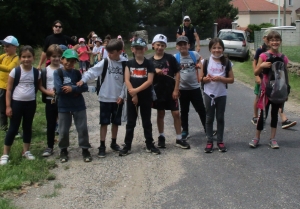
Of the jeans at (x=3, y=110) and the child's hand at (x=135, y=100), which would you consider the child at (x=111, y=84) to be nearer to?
the child's hand at (x=135, y=100)

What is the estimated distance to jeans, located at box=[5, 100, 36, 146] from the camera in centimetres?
642

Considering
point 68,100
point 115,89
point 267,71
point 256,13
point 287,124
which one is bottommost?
point 287,124

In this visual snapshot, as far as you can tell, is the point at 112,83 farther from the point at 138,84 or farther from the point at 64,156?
the point at 64,156

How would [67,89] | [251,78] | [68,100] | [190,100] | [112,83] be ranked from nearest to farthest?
[67,89] → [68,100] → [112,83] → [190,100] → [251,78]

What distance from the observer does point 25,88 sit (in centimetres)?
645

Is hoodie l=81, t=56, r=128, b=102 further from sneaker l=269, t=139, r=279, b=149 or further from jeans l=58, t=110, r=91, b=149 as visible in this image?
sneaker l=269, t=139, r=279, b=149

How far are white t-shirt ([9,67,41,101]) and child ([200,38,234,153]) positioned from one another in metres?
2.42

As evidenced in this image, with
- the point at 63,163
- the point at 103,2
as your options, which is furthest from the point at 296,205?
the point at 103,2

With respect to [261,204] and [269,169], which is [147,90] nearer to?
[269,169]

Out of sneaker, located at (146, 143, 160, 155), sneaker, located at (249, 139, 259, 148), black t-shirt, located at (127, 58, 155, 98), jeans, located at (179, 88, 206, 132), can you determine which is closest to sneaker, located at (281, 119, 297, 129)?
sneaker, located at (249, 139, 259, 148)

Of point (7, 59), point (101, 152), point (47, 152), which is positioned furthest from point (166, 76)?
point (7, 59)

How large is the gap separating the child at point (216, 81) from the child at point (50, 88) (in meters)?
2.12

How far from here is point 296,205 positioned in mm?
4648

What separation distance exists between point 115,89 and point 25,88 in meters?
1.24
